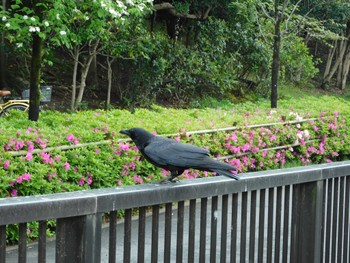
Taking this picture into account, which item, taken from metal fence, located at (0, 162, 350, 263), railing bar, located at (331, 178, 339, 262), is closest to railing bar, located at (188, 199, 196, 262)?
metal fence, located at (0, 162, 350, 263)

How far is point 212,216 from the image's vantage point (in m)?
3.15

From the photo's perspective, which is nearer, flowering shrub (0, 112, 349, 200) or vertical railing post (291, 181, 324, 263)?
vertical railing post (291, 181, 324, 263)

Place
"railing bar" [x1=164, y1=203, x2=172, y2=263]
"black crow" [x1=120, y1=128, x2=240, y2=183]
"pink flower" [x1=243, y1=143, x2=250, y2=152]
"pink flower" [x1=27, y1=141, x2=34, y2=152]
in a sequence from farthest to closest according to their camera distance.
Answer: "pink flower" [x1=243, y1=143, x2=250, y2=152]
"pink flower" [x1=27, y1=141, x2=34, y2=152]
"black crow" [x1=120, y1=128, x2=240, y2=183]
"railing bar" [x1=164, y1=203, x2=172, y2=263]

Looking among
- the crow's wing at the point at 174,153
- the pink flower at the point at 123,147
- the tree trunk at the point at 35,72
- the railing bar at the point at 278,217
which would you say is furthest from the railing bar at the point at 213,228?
the tree trunk at the point at 35,72

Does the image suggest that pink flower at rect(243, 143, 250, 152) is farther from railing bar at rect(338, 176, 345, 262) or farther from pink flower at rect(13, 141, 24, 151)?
railing bar at rect(338, 176, 345, 262)

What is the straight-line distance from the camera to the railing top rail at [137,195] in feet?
7.59

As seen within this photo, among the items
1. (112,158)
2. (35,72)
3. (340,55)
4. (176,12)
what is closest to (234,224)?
(112,158)

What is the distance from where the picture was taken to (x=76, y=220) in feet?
8.24

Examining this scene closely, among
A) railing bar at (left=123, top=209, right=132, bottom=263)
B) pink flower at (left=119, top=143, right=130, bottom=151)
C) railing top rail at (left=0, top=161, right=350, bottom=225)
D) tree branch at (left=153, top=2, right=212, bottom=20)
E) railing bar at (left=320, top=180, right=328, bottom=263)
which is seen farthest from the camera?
tree branch at (left=153, top=2, right=212, bottom=20)

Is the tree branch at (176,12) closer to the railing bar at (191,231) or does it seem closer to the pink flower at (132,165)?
the pink flower at (132,165)

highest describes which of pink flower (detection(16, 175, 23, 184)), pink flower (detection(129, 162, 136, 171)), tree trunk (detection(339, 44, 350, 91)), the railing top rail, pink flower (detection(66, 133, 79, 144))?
the railing top rail

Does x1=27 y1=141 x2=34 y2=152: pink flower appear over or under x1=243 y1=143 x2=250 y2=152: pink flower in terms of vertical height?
over

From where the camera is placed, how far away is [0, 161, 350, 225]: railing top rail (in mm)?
2312

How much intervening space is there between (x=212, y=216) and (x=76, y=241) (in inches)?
32.4
